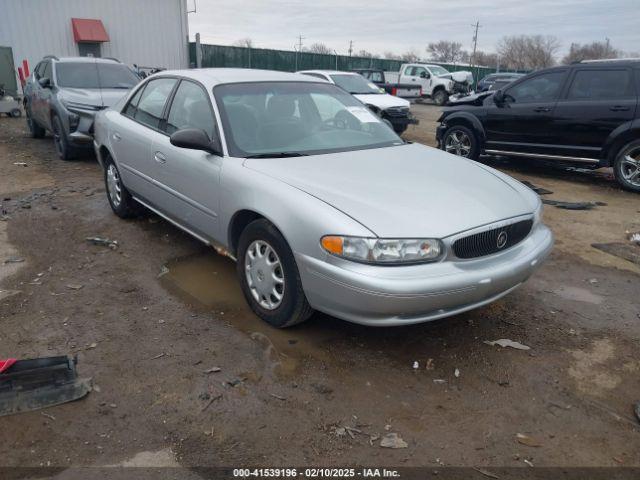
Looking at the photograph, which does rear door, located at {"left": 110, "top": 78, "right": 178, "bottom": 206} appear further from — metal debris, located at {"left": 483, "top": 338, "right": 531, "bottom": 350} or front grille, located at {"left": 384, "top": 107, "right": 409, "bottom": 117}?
front grille, located at {"left": 384, "top": 107, "right": 409, "bottom": 117}

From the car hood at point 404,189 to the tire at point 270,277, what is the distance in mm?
391

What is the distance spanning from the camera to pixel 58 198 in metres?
6.77

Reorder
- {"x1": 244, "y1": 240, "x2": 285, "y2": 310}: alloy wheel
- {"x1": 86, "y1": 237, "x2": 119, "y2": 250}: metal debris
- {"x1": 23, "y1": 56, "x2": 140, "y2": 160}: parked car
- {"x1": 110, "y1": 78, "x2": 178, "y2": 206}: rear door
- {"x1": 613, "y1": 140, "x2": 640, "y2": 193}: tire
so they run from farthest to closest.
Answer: {"x1": 23, "y1": 56, "x2": 140, "y2": 160}: parked car
{"x1": 613, "y1": 140, "x2": 640, "y2": 193}: tire
{"x1": 86, "y1": 237, "x2": 119, "y2": 250}: metal debris
{"x1": 110, "y1": 78, "x2": 178, "y2": 206}: rear door
{"x1": 244, "y1": 240, "x2": 285, "y2": 310}: alloy wheel

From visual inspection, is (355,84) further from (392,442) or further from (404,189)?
(392,442)

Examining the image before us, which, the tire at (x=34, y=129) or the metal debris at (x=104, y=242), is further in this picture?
the tire at (x=34, y=129)

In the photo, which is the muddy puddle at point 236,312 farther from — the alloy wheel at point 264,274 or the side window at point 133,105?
the side window at point 133,105

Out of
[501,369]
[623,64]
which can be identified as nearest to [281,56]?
[623,64]

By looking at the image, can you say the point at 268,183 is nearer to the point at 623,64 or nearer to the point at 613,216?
the point at 613,216

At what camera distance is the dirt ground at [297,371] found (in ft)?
8.33

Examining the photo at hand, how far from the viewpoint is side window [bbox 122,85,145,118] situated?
5241 mm

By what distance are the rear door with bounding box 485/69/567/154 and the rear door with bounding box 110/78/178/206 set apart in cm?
608

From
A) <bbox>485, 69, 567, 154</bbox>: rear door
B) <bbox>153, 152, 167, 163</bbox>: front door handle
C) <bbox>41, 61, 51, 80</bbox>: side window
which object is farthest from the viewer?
<bbox>41, 61, 51, 80</bbox>: side window

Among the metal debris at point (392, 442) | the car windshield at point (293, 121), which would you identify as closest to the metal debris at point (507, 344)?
the metal debris at point (392, 442)

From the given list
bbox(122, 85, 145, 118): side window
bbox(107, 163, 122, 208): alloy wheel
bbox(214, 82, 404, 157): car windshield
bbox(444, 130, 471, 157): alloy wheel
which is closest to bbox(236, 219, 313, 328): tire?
bbox(214, 82, 404, 157): car windshield
